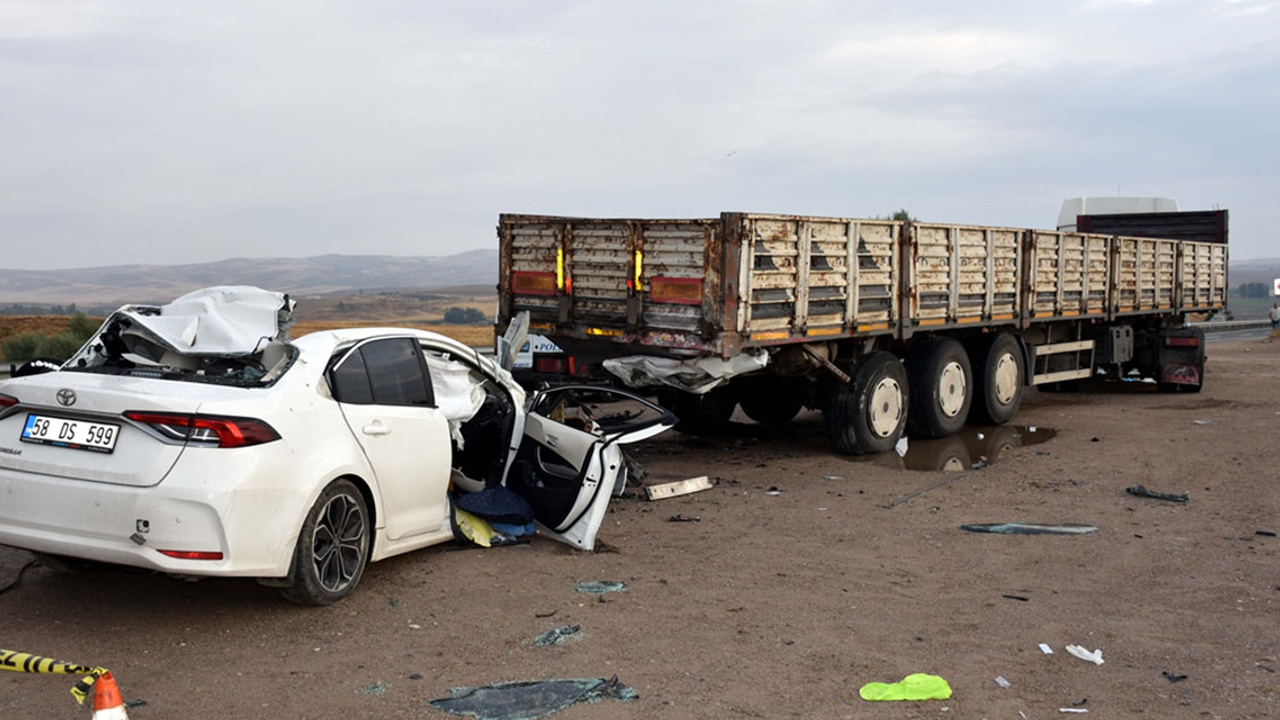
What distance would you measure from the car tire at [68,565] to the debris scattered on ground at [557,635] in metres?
2.41

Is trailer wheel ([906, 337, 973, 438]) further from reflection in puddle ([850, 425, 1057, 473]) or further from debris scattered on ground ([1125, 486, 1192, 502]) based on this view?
debris scattered on ground ([1125, 486, 1192, 502])

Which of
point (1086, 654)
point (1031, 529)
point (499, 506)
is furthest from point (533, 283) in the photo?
point (1086, 654)

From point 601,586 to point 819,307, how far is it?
470 cm

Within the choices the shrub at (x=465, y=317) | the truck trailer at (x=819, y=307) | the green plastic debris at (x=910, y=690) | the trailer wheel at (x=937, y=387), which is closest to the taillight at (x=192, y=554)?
the green plastic debris at (x=910, y=690)

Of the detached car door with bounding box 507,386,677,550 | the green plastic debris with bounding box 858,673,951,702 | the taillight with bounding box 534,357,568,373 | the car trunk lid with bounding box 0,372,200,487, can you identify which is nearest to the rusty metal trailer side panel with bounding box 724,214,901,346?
the taillight with bounding box 534,357,568,373

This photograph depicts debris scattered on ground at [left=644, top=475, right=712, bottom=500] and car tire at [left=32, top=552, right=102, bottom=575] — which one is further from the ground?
car tire at [left=32, top=552, right=102, bottom=575]

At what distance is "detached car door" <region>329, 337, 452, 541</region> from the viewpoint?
594cm

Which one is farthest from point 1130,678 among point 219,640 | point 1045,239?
point 1045,239

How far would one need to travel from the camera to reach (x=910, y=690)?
15.5 ft

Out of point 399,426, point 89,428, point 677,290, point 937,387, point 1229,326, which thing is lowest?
point 1229,326

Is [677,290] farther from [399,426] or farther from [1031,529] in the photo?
[399,426]

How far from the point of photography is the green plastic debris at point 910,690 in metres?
4.68

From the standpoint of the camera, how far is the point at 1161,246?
695 inches

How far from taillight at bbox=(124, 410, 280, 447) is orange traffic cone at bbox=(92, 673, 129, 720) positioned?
1467 mm
